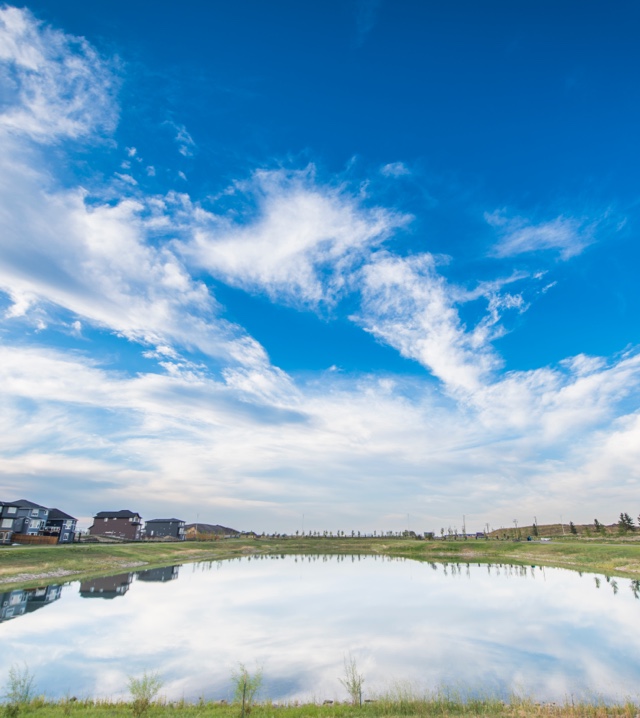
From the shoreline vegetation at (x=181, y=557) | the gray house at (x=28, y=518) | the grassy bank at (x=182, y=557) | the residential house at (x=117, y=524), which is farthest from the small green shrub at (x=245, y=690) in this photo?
the residential house at (x=117, y=524)

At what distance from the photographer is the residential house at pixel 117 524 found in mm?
121062

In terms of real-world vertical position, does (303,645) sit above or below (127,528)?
below

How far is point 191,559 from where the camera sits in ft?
286

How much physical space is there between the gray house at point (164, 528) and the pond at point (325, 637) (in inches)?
3780

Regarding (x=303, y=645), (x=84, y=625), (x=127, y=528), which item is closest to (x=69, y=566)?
(x=84, y=625)

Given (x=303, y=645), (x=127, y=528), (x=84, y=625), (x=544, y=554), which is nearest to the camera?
(x=303, y=645)

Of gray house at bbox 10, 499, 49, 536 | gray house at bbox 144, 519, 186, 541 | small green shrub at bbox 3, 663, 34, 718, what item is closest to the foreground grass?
small green shrub at bbox 3, 663, 34, 718

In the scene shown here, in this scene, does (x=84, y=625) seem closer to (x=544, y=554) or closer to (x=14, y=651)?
(x=14, y=651)

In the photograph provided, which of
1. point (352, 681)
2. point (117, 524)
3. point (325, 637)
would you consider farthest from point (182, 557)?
point (352, 681)

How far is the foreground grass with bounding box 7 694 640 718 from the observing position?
16047mm

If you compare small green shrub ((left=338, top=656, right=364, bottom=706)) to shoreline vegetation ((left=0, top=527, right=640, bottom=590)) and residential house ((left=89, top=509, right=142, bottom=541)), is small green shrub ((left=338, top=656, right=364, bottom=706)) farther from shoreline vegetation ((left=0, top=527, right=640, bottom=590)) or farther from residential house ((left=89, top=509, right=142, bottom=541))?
residential house ((left=89, top=509, right=142, bottom=541))

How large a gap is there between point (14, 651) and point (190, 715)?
16414 mm

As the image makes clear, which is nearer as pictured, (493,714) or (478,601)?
(493,714)

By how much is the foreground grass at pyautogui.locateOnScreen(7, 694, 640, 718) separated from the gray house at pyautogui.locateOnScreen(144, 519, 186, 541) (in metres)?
138
